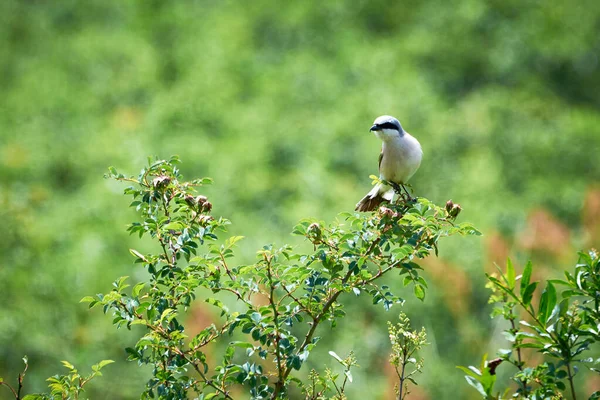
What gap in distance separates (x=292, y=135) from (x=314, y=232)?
8586 millimetres

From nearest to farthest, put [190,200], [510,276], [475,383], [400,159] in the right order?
1. [475,383]
2. [510,276]
3. [190,200]
4. [400,159]

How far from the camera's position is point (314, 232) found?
2305mm

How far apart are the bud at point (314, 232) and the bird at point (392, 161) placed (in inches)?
51.5

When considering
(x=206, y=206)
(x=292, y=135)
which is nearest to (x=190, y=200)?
(x=206, y=206)

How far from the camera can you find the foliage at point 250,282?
217cm

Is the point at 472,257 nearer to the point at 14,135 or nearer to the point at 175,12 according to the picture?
the point at 14,135

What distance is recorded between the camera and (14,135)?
37.5 feet

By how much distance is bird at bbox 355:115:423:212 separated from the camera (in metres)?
3.66

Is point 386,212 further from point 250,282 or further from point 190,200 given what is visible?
point 190,200

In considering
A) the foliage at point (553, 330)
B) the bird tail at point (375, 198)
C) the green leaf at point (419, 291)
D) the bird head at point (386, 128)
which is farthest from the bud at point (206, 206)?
the bird head at point (386, 128)

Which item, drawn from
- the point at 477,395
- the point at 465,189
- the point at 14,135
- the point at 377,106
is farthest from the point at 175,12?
the point at 477,395

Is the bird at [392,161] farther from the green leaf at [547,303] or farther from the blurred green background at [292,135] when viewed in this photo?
the blurred green background at [292,135]

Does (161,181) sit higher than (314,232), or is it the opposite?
(161,181)

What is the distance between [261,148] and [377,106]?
2155mm
